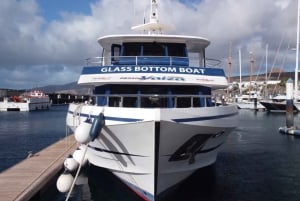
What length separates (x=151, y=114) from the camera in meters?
11.1

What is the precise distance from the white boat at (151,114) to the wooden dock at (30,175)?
7.10ft

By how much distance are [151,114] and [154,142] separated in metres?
0.84

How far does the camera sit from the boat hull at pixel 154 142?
36.8 feet

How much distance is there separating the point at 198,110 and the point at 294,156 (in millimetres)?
14274

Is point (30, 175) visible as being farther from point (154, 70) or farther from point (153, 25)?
point (153, 25)

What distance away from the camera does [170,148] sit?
11742 millimetres

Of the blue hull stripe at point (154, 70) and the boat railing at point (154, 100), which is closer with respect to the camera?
the boat railing at point (154, 100)

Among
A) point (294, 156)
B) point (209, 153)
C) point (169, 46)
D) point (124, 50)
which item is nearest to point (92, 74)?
point (124, 50)

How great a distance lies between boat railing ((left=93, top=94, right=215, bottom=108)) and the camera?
12849 millimetres

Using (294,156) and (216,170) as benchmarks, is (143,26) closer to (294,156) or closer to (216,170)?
(216,170)

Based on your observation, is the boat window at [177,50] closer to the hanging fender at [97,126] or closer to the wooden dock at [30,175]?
the hanging fender at [97,126]

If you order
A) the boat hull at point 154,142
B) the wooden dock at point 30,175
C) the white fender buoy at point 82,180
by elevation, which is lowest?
the white fender buoy at point 82,180

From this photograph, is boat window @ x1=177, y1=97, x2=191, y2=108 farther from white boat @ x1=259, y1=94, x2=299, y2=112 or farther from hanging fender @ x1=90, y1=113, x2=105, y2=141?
white boat @ x1=259, y1=94, x2=299, y2=112

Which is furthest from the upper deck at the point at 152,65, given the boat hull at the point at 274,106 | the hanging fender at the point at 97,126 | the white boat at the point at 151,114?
the boat hull at the point at 274,106
